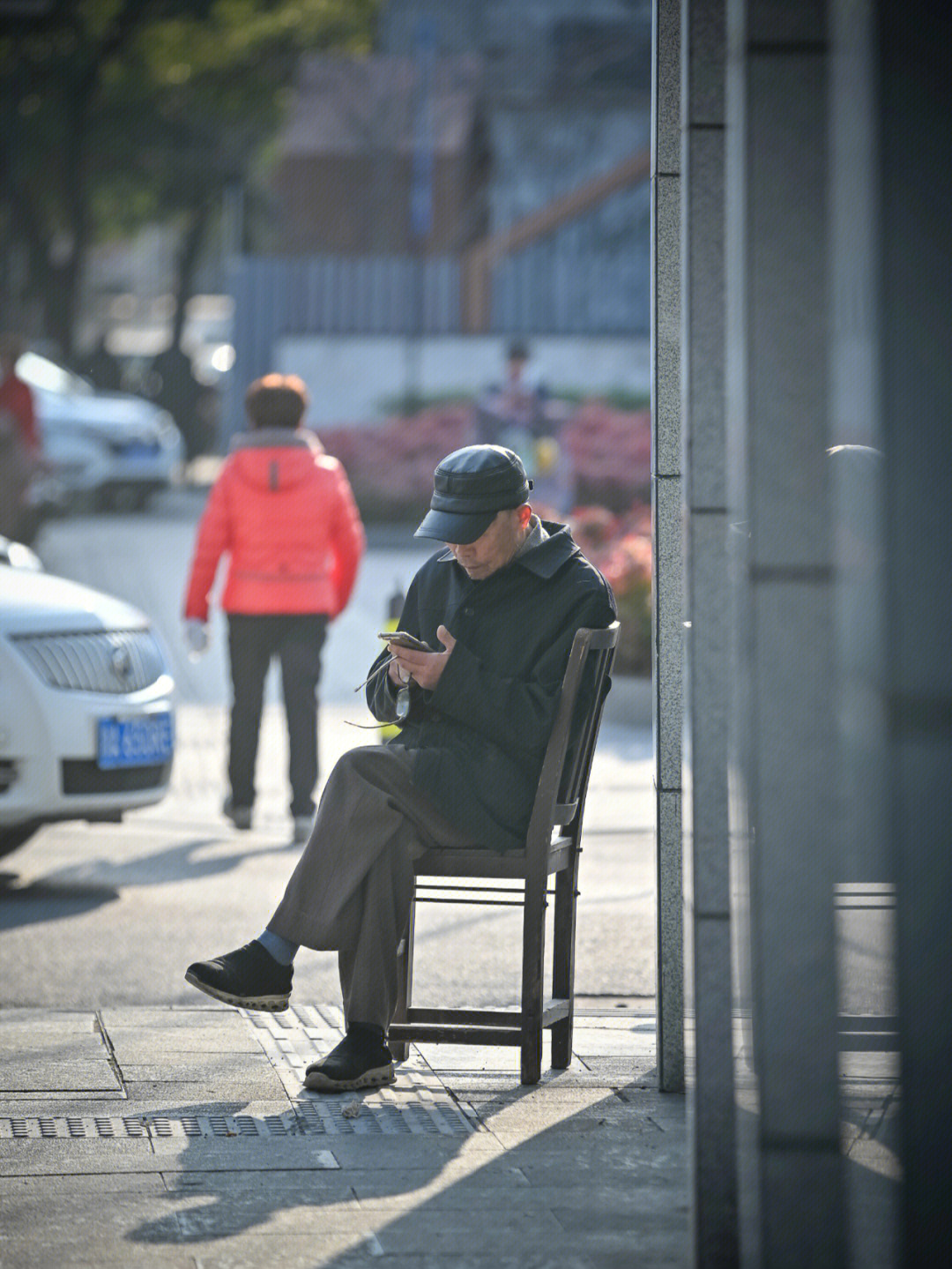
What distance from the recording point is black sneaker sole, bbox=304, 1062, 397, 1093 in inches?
208

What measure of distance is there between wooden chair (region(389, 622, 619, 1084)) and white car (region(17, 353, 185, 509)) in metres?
20.7

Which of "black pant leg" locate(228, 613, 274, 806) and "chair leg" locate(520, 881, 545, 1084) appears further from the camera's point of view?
"black pant leg" locate(228, 613, 274, 806)

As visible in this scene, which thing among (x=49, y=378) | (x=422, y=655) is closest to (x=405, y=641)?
(x=422, y=655)

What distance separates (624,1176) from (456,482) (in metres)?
1.68

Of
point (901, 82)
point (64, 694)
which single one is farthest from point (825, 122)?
point (64, 694)

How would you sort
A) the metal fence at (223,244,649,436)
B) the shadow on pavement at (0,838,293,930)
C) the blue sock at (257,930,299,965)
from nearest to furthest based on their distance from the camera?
the blue sock at (257,930,299,965) < the shadow on pavement at (0,838,293,930) < the metal fence at (223,244,649,436)

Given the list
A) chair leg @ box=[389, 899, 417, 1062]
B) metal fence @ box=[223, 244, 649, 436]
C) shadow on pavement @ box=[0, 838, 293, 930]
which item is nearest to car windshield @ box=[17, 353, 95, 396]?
metal fence @ box=[223, 244, 649, 436]

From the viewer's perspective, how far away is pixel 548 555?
5.46 meters

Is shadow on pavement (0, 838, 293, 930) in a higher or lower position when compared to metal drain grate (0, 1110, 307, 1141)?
lower

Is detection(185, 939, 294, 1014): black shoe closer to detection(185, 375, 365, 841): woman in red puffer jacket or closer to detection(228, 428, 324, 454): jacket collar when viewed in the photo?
detection(185, 375, 365, 841): woman in red puffer jacket

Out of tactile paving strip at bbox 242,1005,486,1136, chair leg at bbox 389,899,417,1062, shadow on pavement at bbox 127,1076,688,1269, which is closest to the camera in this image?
shadow on pavement at bbox 127,1076,688,1269

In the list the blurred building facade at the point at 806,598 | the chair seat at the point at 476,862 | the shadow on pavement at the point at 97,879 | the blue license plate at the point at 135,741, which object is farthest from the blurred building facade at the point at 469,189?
the blurred building facade at the point at 806,598

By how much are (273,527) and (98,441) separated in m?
17.8

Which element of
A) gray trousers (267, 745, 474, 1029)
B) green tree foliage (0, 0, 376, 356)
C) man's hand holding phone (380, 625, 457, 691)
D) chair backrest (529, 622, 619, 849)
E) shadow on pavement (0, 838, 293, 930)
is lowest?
shadow on pavement (0, 838, 293, 930)
